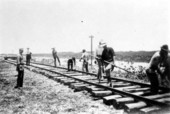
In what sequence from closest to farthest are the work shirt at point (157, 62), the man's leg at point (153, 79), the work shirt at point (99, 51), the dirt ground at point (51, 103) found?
1. the dirt ground at point (51, 103)
2. the work shirt at point (157, 62)
3. the man's leg at point (153, 79)
4. the work shirt at point (99, 51)

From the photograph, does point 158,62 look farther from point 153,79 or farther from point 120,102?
point 120,102

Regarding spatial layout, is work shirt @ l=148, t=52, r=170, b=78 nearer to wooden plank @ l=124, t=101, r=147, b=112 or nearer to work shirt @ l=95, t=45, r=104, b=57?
wooden plank @ l=124, t=101, r=147, b=112

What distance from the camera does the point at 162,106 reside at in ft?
16.8

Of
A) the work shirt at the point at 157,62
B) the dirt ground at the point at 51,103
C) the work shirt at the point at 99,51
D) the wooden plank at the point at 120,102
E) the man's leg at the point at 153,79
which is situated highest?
the work shirt at the point at 99,51

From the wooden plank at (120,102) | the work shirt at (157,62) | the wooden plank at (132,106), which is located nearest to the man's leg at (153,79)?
the work shirt at (157,62)

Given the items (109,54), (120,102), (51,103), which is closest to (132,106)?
(120,102)

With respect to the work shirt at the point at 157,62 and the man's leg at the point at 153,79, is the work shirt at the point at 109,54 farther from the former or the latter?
the work shirt at the point at 157,62

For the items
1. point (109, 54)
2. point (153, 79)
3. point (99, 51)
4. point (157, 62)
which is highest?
point (99, 51)

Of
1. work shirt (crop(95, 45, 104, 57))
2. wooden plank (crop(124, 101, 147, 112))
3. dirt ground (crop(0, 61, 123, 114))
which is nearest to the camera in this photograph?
wooden plank (crop(124, 101, 147, 112))

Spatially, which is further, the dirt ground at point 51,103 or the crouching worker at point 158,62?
the crouching worker at point 158,62

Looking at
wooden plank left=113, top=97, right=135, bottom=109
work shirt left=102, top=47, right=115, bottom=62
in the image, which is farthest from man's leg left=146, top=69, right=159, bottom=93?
work shirt left=102, top=47, right=115, bottom=62

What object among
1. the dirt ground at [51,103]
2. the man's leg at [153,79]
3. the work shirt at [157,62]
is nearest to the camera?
the dirt ground at [51,103]

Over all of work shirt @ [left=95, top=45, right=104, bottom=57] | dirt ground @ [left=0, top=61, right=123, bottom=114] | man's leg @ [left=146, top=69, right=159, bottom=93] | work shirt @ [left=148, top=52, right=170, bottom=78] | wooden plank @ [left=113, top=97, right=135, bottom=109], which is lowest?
dirt ground @ [left=0, top=61, right=123, bottom=114]

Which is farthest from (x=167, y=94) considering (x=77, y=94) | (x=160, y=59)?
(x=77, y=94)
